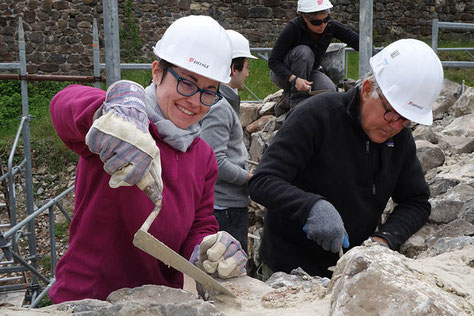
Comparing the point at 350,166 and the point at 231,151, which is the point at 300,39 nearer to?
the point at 231,151

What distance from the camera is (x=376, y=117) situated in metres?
2.76

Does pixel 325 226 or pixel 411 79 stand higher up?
pixel 411 79

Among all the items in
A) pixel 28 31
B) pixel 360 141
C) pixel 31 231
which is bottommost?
pixel 31 231

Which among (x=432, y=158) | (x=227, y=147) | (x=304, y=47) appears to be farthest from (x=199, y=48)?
(x=304, y=47)

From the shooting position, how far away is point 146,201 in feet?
6.95

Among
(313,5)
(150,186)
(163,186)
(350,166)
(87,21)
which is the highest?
(313,5)

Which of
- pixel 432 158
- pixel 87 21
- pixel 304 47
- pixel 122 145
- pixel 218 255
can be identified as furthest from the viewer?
pixel 87 21

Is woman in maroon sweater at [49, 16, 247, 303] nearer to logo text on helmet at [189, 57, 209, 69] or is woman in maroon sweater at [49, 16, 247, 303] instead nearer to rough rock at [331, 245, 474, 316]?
logo text on helmet at [189, 57, 209, 69]

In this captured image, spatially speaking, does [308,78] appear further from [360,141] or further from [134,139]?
[134,139]

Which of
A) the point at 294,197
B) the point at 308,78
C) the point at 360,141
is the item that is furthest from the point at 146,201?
the point at 308,78

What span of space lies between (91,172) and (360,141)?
140 cm

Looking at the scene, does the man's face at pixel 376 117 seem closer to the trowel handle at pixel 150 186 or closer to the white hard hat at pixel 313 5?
the trowel handle at pixel 150 186

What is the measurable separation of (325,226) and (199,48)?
3.35 feet

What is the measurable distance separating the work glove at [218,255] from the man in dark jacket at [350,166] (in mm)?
539
